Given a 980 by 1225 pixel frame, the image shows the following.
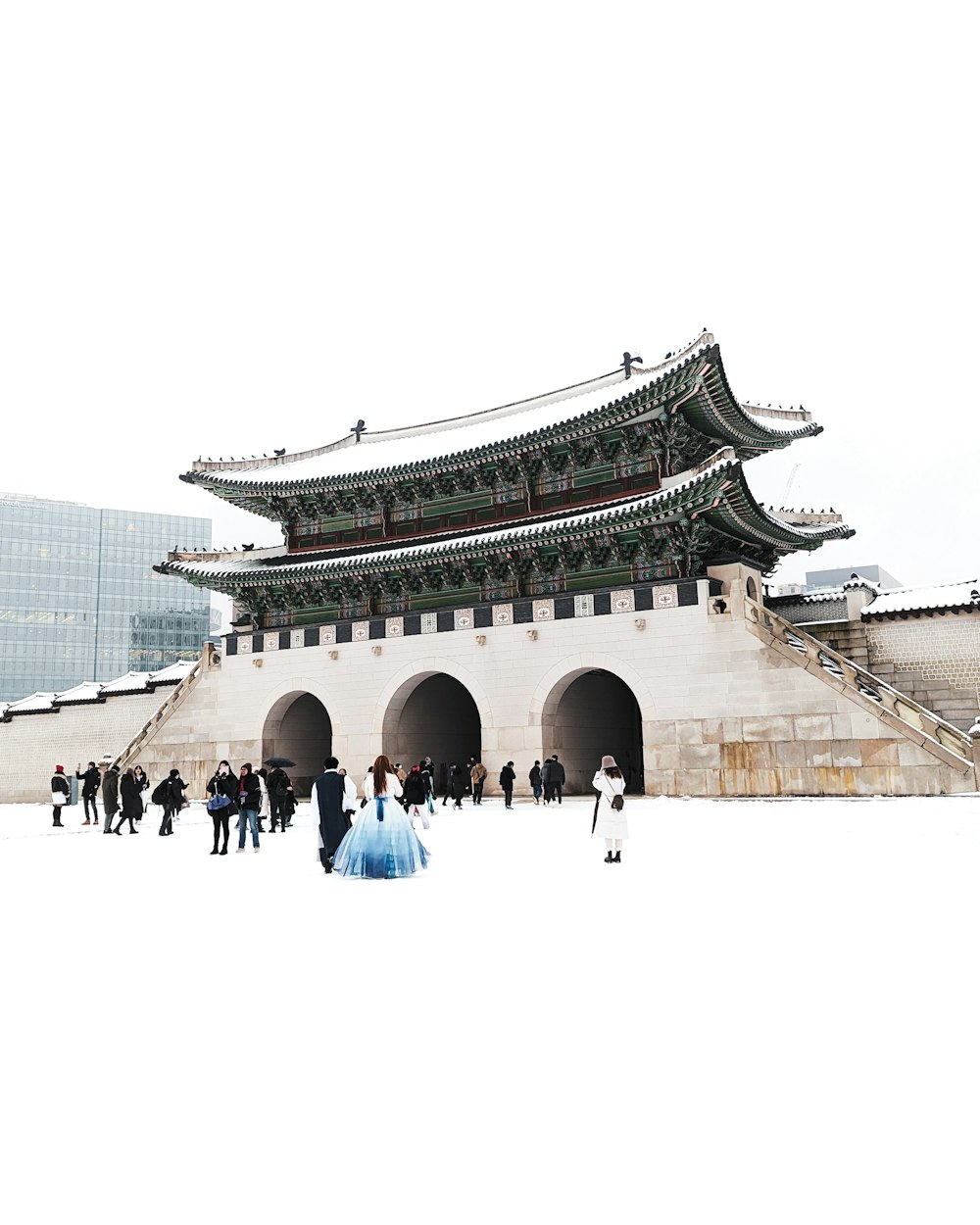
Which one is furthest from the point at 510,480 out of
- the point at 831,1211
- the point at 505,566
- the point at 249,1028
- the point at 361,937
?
the point at 831,1211

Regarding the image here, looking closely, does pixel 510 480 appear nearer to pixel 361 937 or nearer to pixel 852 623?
pixel 852 623

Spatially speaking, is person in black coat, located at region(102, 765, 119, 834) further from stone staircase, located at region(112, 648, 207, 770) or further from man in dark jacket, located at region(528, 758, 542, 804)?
stone staircase, located at region(112, 648, 207, 770)

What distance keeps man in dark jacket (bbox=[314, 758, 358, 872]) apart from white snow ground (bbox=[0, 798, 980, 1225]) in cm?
221

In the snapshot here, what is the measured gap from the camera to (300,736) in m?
33.9

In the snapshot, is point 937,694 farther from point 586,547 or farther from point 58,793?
point 58,793

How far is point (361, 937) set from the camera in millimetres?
7730

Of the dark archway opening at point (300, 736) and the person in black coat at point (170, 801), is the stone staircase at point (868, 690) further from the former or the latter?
the dark archway opening at point (300, 736)

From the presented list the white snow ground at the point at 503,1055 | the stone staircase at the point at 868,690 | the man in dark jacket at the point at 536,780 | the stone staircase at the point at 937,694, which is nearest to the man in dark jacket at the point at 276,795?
the man in dark jacket at the point at 536,780

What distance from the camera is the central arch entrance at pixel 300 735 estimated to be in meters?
32.8

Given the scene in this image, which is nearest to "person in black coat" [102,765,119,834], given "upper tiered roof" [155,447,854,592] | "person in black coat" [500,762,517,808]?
"person in black coat" [500,762,517,808]

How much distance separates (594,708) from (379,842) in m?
20.1

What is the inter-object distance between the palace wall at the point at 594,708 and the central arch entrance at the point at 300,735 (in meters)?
0.14

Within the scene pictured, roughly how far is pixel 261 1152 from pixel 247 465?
115 feet

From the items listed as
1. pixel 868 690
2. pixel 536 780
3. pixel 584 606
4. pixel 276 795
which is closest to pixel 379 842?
pixel 276 795
